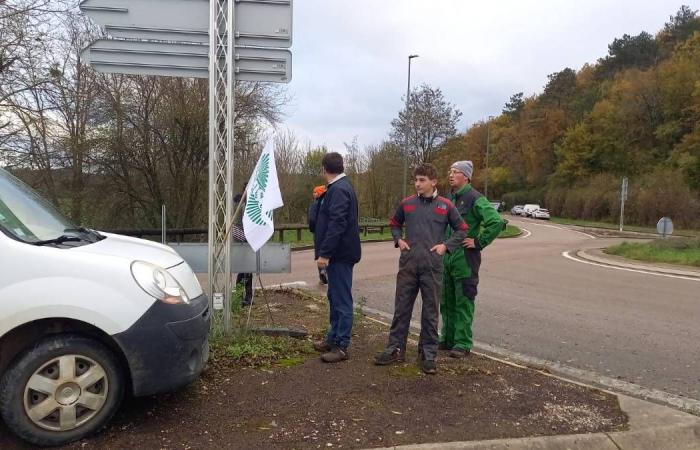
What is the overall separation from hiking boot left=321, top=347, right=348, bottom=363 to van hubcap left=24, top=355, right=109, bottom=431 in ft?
6.71

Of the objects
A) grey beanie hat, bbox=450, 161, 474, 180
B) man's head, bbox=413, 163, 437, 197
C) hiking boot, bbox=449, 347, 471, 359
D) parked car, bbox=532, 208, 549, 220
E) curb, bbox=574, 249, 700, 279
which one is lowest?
parked car, bbox=532, 208, 549, 220

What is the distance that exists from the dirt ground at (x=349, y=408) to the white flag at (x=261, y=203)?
3.63 ft

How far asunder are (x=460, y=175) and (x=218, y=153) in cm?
242

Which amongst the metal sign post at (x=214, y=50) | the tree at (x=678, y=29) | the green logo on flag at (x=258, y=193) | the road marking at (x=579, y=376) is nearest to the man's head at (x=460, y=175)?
the road marking at (x=579, y=376)

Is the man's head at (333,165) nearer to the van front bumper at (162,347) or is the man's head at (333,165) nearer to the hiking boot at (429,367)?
the hiking boot at (429,367)

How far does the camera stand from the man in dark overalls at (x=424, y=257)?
498cm

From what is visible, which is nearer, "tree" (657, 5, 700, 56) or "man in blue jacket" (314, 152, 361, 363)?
"man in blue jacket" (314, 152, 361, 363)

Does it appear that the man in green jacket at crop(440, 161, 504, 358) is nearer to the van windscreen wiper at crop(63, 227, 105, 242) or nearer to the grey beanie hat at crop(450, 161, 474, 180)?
the grey beanie hat at crop(450, 161, 474, 180)

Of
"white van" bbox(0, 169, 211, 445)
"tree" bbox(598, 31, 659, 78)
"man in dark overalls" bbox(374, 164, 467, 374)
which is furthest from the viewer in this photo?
"tree" bbox(598, 31, 659, 78)

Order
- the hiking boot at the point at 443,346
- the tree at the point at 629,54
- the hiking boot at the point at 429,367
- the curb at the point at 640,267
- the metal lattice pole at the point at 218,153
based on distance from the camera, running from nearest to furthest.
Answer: the hiking boot at the point at 429,367 < the metal lattice pole at the point at 218,153 < the hiking boot at the point at 443,346 < the curb at the point at 640,267 < the tree at the point at 629,54

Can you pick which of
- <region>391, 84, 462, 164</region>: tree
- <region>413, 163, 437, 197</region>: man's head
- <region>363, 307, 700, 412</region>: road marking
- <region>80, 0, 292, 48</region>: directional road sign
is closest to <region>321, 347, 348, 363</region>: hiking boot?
<region>363, 307, 700, 412</region>: road marking

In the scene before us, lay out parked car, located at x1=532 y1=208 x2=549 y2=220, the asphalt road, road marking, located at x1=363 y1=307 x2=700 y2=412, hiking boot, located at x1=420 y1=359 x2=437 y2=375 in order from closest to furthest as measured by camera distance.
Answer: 1. road marking, located at x1=363 y1=307 x2=700 y2=412
2. hiking boot, located at x1=420 y1=359 x2=437 y2=375
3. the asphalt road
4. parked car, located at x1=532 y1=208 x2=549 y2=220

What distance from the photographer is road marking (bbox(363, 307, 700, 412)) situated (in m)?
4.70

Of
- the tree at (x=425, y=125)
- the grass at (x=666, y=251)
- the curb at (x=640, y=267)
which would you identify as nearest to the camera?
the curb at (x=640, y=267)
